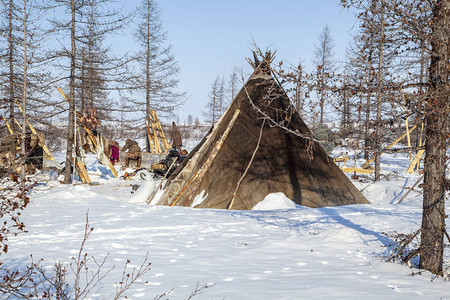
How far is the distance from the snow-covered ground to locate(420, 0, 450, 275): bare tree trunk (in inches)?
14.9

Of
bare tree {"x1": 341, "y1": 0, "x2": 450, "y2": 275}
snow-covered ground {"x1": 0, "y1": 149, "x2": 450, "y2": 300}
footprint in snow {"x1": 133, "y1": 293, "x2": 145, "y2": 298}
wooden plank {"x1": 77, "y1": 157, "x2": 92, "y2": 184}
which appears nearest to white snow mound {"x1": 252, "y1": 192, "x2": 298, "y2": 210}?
snow-covered ground {"x1": 0, "y1": 149, "x2": 450, "y2": 300}

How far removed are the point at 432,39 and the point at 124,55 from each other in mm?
13260

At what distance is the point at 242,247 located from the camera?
19.2 feet

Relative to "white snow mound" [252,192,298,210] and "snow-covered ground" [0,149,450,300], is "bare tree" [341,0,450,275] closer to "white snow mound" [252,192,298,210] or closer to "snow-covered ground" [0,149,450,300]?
"snow-covered ground" [0,149,450,300]

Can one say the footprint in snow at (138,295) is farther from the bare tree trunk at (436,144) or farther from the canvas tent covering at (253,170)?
the canvas tent covering at (253,170)

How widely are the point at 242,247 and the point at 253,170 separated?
395cm

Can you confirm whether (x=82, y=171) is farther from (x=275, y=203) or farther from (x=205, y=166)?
(x=275, y=203)

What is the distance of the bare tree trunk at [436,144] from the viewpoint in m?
4.48

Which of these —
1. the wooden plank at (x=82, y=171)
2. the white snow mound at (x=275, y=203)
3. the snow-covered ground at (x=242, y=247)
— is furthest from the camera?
the wooden plank at (x=82, y=171)

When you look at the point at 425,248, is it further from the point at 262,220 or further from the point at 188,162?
the point at 188,162

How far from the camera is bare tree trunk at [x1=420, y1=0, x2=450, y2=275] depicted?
448cm

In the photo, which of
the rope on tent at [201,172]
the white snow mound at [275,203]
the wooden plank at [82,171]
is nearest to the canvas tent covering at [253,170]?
the rope on tent at [201,172]

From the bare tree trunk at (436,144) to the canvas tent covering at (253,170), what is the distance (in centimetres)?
462

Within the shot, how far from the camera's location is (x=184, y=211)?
8805 millimetres
